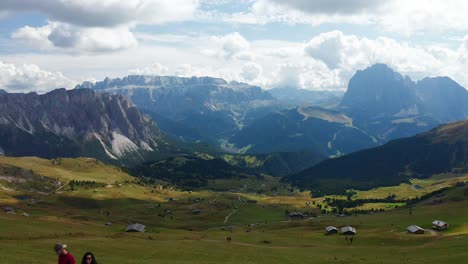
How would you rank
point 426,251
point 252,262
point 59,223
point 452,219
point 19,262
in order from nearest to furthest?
point 19,262 < point 252,262 < point 426,251 < point 59,223 < point 452,219

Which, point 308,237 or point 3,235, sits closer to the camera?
point 3,235

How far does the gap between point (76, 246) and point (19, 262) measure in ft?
66.7

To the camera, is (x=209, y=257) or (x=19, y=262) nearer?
(x=19, y=262)

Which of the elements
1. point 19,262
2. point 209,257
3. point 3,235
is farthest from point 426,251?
point 3,235

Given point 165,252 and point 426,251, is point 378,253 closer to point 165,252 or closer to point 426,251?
point 426,251

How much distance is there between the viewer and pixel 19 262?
56062 millimetres

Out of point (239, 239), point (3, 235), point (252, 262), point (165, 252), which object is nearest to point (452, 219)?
point (239, 239)

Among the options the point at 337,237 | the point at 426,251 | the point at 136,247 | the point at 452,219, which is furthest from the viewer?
the point at 452,219

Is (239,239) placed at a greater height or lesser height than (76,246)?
lesser

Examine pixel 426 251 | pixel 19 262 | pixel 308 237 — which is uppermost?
pixel 19 262

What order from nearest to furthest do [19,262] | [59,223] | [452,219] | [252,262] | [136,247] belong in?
1. [19,262]
2. [252,262]
3. [136,247]
4. [59,223]
5. [452,219]

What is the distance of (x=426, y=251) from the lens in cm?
8975

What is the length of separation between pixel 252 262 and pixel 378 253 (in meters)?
32.1

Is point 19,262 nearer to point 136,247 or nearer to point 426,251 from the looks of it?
point 136,247
